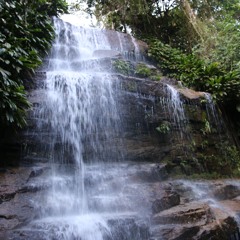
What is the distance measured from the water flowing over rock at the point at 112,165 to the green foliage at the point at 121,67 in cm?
4

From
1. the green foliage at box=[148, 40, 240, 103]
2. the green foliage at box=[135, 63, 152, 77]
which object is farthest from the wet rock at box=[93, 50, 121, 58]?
the green foliage at box=[148, 40, 240, 103]

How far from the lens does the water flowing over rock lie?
4387 millimetres

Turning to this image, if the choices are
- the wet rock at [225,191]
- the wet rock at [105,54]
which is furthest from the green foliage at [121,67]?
the wet rock at [225,191]

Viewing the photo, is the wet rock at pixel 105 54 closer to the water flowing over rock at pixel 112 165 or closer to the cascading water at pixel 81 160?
the water flowing over rock at pixel 112 165

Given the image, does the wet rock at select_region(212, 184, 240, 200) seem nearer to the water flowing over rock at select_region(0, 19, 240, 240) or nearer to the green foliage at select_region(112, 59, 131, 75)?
the water flowing over rock at select_region(0, 19, 240, 240)

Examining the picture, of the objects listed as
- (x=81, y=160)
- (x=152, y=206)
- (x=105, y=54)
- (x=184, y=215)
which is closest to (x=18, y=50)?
(x=81, y=160)

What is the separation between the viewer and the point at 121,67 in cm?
937

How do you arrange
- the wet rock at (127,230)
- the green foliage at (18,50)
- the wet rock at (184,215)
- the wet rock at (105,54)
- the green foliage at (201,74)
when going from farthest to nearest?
1. the wet rock at (105,54)
2. the green foliage at (201,74)
3. the green foliage at (18,50)
4. the wet rock at (184,215)
5. the wet rock at (127,230)

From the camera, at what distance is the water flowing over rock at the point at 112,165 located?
14.4 feet

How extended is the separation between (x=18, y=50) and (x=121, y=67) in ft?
12.2

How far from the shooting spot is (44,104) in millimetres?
6523

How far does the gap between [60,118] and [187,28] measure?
31.0ft

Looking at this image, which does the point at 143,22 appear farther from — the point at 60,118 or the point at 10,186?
the point at 10,186

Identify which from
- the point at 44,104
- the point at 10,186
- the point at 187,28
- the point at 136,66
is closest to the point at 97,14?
Answer: the point at 187,28
